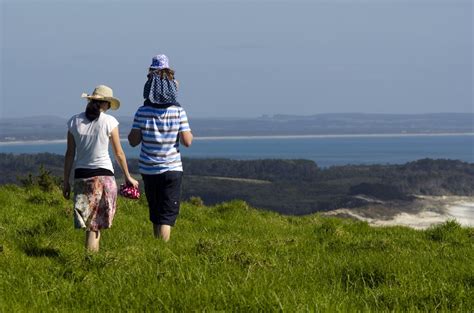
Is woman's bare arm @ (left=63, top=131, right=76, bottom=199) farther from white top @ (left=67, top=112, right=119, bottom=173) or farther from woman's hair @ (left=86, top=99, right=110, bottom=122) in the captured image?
woman's hair @ (left=86, top=99, right=110, bottom=122)

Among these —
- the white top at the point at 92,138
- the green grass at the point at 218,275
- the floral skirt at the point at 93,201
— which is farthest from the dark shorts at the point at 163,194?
the white top at the point at 92,138

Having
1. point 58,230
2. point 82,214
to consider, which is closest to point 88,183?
point 82,214

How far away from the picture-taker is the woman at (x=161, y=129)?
10.8 m

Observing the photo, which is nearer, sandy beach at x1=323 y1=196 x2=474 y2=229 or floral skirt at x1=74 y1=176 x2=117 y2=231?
floral skirt at x1=74 y1=176 x2=117 y2=231

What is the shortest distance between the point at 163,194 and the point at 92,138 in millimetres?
1718

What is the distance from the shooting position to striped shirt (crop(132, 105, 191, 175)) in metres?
10.8

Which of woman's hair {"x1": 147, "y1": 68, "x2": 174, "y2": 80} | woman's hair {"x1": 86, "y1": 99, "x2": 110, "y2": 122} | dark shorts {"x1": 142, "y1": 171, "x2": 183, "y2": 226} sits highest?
woman's hair {"x1": 147, "y1": 68, "x2": 174, "y2": 80}

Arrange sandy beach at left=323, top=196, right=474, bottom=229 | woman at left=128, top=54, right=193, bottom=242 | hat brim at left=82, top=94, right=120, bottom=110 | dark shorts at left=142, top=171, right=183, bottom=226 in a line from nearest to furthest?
hat brim at left=82, top=94, right=120, bottom=110
woman at left=128, top=54, right=193, bottom=242
dark shorts at left=142, top=171, right=183, bottom=226
sandy beach at left=323, top=196, right=474, bottom=229

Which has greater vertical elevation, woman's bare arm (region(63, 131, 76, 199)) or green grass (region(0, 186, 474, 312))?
woman's bare arm (region(63, 131, 76, 199))

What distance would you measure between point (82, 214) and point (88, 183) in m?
0.44

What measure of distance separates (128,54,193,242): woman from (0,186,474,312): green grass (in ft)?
→ 3.53

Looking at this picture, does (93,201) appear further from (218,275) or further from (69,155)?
(218,275)

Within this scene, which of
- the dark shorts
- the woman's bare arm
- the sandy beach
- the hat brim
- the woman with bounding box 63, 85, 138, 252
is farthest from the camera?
the sandy beach

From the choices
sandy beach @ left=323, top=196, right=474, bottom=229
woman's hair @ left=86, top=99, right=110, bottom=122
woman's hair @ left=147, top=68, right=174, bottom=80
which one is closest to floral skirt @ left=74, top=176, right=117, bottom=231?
woman's hair @ left=86, top=99, right=110, bottom=122
